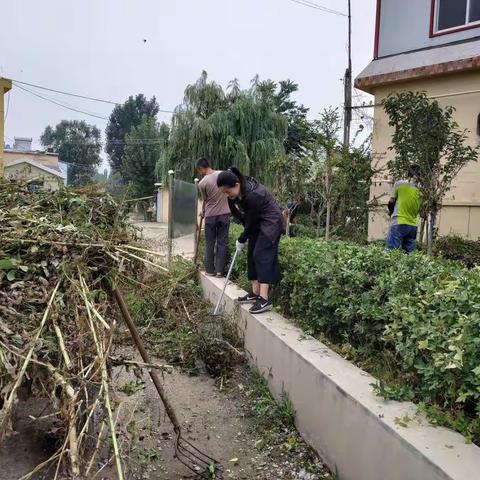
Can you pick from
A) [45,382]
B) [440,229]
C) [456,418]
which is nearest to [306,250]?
[456,418]

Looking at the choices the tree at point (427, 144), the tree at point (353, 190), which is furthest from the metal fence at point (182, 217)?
the tree at point (427, 144)

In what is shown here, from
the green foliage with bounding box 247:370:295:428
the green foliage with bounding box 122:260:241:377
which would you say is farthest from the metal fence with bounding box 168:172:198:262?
the green foliage with bounding box 247:370:295:428

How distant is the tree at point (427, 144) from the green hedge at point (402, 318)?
2.49 metres

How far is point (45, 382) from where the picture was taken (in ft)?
7.34

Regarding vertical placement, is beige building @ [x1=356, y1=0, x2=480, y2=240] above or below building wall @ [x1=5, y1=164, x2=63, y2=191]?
above

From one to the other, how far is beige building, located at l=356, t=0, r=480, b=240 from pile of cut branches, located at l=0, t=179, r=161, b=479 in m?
7.21

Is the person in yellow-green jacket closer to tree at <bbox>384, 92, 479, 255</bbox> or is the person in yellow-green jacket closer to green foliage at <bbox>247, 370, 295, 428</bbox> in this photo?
tree at <bbox>384, 92, 479, 255</bbox>

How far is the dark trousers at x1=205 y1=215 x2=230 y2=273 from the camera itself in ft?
23.0

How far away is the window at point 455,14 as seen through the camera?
9945mm

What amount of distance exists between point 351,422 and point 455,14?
32.5ft

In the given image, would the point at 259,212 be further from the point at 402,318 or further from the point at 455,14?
the point at 455,14

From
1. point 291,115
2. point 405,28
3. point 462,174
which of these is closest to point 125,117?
point 291,115

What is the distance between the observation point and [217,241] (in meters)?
7.12

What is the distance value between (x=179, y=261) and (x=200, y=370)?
371cm
